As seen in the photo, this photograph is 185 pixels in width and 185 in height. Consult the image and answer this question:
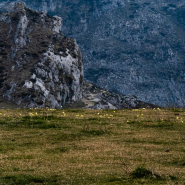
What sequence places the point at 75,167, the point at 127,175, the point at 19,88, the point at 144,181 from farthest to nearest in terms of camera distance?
the point at 19,88 → the point at 75,167 → the point at 127,175 → the point at 144,181

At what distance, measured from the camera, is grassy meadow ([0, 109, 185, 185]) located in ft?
40.7

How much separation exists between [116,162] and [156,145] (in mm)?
4841

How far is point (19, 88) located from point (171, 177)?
190m

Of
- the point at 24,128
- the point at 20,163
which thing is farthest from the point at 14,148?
the point at 24,128

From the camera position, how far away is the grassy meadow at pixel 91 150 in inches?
488

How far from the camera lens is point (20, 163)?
48.4 ft

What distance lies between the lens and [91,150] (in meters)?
17.5

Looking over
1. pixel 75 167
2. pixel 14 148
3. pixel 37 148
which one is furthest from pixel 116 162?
pixel 14 148

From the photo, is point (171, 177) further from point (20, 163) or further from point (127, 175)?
point (20, 163)

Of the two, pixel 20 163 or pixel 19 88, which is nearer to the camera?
pixel 20 163

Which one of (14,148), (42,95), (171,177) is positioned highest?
(171,177)

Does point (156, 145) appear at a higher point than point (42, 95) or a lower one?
higher

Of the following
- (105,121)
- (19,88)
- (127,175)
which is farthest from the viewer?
(19,88)

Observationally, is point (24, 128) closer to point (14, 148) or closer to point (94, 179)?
point (14, 148)
